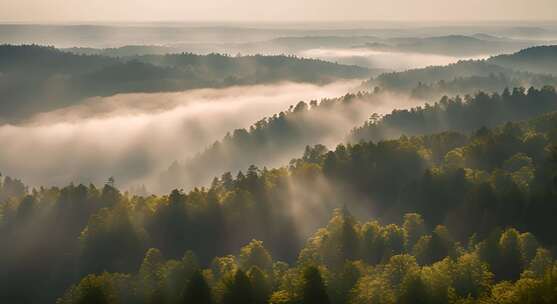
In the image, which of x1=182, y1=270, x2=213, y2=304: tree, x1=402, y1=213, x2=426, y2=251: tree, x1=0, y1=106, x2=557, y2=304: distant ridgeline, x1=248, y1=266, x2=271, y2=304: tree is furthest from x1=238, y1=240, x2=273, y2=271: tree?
x1=402, y1=213, x2=426, y2=251: tree

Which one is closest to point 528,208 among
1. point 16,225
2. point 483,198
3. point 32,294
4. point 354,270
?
point 483,198

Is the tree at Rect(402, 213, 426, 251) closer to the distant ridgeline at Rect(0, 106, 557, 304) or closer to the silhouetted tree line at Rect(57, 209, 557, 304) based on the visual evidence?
the distant ridgeline at Rect(0, 106, 557, 304)

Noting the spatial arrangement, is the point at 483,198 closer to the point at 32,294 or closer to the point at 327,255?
the point at 327,255

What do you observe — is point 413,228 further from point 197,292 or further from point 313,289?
point 197,292

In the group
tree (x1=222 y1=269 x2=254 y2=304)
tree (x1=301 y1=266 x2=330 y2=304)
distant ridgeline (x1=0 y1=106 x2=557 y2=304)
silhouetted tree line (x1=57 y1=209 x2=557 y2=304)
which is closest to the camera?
silhouetted tree line (x1=57 y1=209 x2=557 y2=304)

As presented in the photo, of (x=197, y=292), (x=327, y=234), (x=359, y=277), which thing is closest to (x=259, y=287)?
(x=197, y=292)

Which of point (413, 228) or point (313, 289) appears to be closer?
point (313, 289)

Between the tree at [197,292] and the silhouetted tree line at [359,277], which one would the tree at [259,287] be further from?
the tree at [197,292]

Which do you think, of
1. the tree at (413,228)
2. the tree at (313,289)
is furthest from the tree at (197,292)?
the tree at (413,228)
